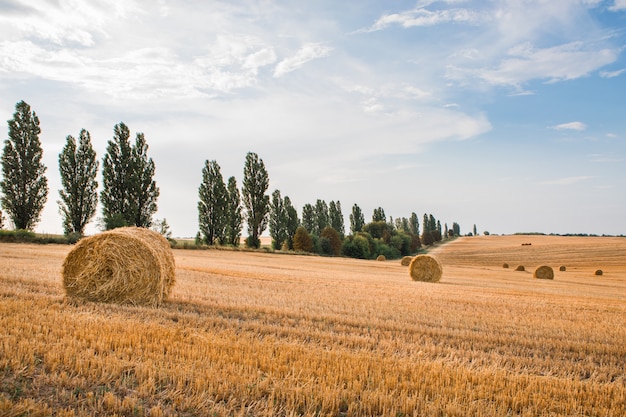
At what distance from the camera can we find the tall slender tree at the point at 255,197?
5675cm

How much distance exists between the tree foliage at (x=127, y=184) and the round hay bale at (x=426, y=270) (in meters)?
29.4

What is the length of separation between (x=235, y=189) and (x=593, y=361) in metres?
55.2

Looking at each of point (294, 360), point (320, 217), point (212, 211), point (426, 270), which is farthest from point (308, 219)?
point (294, 360)

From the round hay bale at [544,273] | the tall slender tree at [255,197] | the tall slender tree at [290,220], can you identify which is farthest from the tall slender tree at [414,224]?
the round hay bale at [544,273]

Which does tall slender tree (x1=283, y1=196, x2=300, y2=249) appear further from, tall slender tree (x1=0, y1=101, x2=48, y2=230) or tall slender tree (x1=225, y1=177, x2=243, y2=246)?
tall slender tree (x1=0, y1=101, x2=48, y2=230)

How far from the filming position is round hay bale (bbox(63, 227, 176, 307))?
9.63 meters

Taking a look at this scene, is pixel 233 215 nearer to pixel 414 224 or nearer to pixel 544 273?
pixel 544 273

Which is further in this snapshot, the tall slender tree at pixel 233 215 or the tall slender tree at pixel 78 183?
the tall slender tree at pixel 233 215

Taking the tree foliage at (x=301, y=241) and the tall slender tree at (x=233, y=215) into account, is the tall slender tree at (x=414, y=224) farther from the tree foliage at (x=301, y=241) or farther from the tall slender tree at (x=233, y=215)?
the tall slender tree at (x=233, y=215)

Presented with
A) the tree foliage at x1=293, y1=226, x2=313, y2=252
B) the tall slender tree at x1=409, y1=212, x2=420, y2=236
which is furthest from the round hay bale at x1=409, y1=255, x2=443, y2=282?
the tall slender tree at x1=409, y1=212, x2=420, y2=236

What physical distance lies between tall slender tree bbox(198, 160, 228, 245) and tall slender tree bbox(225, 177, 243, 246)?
82 centimetres

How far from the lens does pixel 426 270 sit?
23672 millimetres

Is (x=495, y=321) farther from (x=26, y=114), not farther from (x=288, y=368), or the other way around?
(x=26, y=114)

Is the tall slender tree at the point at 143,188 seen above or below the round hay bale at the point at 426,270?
above
